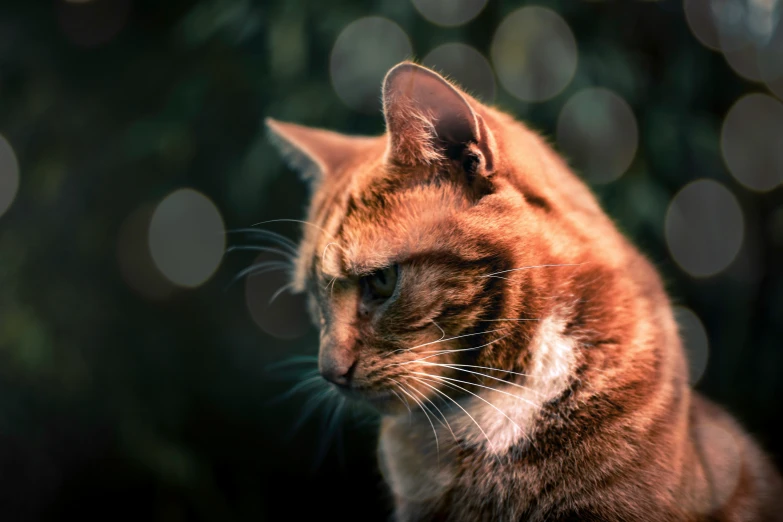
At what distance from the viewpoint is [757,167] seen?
85 centimetres

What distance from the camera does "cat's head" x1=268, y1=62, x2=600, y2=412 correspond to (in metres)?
0.49

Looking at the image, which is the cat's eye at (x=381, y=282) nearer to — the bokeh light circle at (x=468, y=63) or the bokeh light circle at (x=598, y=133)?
the bokeh light circle at (x=468, y=63)

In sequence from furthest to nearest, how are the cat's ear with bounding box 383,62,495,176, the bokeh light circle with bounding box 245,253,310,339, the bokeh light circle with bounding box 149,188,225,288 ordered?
the bokeh light circle with bounding box 245,253,310,339, the bokeh light circle with bounding box 149,188,225,288, the cat's ear with bounding box 383,62,495,176

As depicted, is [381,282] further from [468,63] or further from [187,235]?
[187,235]

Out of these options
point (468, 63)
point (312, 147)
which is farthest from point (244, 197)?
point (468, 63)

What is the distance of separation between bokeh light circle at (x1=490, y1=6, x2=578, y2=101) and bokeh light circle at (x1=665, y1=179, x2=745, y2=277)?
267mm

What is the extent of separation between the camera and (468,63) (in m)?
0.74

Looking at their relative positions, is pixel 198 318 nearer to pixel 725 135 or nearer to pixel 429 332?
pixel 429 332

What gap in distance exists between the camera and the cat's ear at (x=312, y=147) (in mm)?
687

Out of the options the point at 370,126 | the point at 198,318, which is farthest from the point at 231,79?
the point at 198,318

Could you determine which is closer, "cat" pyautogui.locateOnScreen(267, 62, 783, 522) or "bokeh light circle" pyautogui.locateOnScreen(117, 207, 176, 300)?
"cat" pyautogui.locateOnScreen(267, 62, 783, 522)

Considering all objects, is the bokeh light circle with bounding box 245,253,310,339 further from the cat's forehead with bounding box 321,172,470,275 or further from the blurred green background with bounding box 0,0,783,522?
the cat's forehead with bounding box 321,172,470,275

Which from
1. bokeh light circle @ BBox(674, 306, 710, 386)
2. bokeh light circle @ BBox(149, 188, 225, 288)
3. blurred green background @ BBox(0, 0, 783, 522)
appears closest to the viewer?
bokeh light circle @ BBox(674, 306, 710, 386)

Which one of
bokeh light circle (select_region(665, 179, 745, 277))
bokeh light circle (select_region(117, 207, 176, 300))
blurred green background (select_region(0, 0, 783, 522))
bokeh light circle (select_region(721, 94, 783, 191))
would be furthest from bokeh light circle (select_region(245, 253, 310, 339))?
bokeh light circle (select_region(721, 94, 783, 191))
